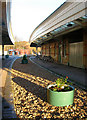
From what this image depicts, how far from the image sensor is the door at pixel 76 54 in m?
12.1

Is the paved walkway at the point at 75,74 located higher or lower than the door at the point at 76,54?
lower

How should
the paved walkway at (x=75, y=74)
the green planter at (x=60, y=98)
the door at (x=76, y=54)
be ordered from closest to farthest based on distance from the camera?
the green planter at (x=60, y=98) < the paved walkway at (x=75, y=74) < the door at (x=76, y=54)

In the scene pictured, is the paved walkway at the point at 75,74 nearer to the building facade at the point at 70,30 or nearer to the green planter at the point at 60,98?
the building facade at the point at 70,30

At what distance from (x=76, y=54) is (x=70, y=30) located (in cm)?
259

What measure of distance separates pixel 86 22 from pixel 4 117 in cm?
757

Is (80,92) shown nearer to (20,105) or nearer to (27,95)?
(27,95)

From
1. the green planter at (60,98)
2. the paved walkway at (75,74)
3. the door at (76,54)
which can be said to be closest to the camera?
the green planter at (60,98)

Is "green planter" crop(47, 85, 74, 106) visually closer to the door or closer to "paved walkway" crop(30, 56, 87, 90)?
"paved walkway" crop(30, 56, 87, 90)

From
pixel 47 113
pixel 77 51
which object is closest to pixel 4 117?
pixel 47 113

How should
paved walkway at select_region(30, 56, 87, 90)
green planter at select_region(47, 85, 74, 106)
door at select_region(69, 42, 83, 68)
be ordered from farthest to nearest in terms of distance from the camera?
door at select_region(69, 42, 83, 68), paved walkway at select_region(30, 56, 87, 90), green planter at select_region(47, 85, 74, 106)

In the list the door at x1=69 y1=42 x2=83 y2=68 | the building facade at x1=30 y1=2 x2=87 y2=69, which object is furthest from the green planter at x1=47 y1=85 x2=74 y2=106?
the door at x1=69 y1=42 x2=83 y2=68

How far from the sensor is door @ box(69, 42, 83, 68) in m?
12.1

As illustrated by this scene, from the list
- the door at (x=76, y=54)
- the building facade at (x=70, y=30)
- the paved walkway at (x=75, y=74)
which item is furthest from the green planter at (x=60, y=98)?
the door at (x=76, y=54)

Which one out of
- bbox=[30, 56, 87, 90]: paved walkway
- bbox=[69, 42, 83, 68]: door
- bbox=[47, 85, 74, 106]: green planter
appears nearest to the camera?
bbox=[47, 85, 74, 106]: green planter
